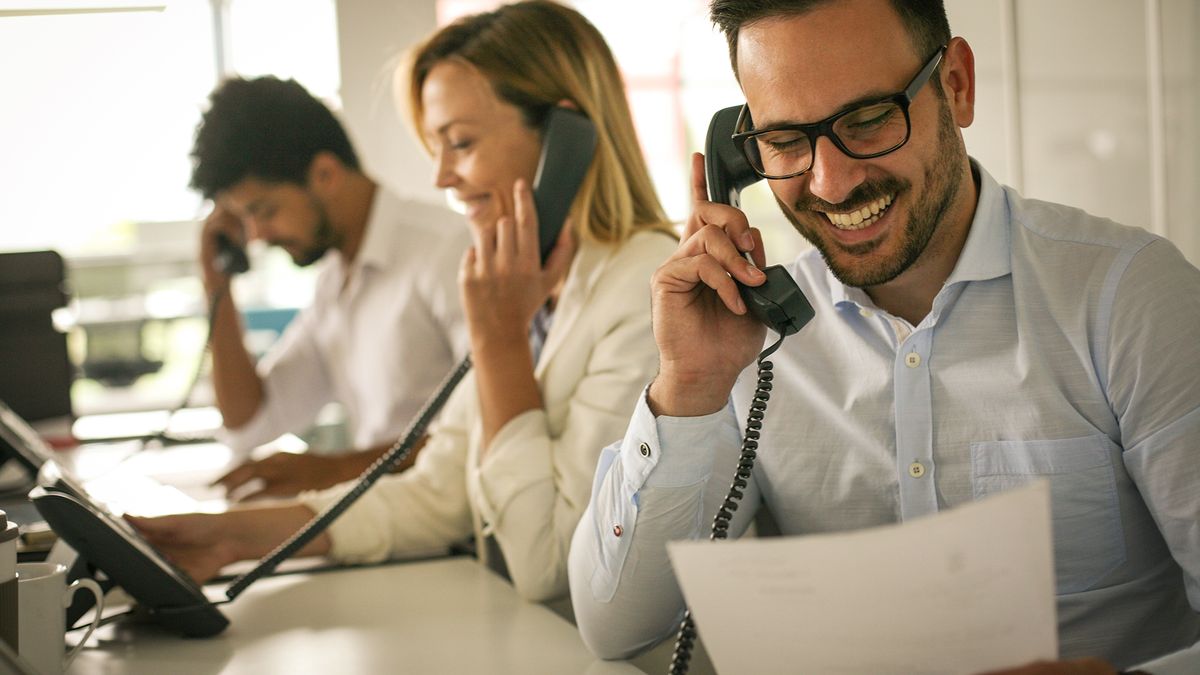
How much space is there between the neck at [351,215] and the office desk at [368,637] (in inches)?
54.5

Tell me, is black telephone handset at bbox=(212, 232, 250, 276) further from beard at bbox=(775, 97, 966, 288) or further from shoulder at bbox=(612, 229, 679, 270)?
beard at bbox=(775, 97, 966, 288)

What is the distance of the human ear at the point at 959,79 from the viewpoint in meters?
1.15

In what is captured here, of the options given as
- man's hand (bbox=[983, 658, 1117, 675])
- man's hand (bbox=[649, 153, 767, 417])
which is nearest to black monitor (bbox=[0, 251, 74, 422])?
man's hand (bbox=[649, 153, 767, 417])

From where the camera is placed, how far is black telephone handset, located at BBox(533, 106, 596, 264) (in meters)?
1.71

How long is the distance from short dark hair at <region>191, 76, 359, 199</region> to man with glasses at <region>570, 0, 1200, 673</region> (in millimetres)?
1828

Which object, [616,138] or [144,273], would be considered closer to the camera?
[616,138]

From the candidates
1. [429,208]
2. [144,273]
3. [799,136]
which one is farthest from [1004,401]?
[144,273]

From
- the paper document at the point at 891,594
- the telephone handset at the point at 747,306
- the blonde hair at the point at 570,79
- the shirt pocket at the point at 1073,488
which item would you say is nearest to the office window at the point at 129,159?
the blonde hair at the point at 570,79

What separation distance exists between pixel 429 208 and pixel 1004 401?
5.88 ft

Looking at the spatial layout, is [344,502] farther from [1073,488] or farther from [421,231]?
[421,231]

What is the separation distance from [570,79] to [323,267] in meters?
1.27

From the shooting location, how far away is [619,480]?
1191 mm

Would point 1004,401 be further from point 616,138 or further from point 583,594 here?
point 616,138

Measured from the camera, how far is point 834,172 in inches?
43.4
